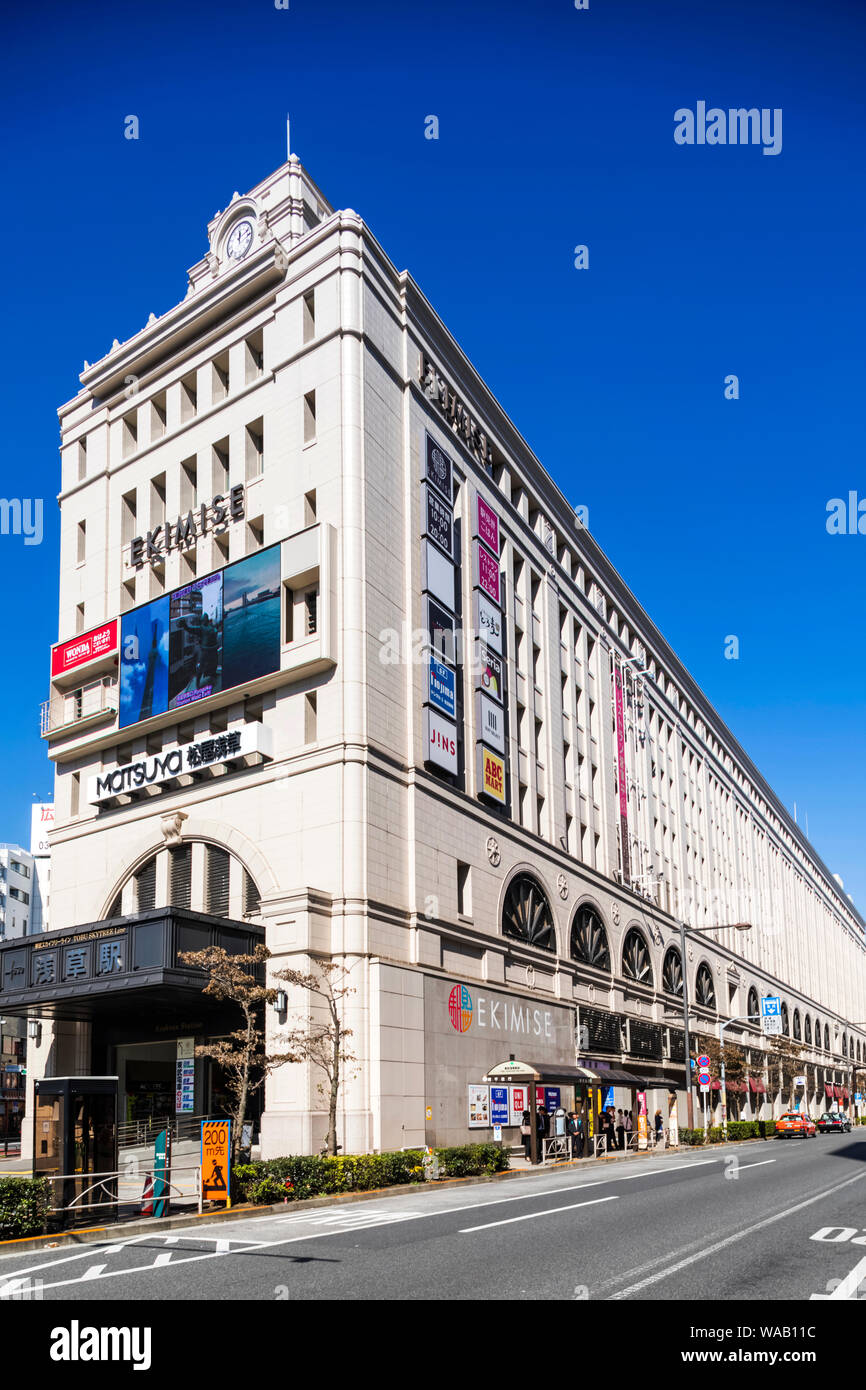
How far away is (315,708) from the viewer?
1549 inches

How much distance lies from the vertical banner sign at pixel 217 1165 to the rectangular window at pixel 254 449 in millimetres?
27055

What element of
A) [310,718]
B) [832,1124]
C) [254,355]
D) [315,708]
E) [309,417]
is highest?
[254,355]

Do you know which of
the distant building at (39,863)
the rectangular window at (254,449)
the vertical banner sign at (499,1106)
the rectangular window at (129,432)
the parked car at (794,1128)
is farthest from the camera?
the distant building at (39,863)

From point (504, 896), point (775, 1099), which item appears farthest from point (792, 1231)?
point (775, 1099)

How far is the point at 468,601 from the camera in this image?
1843 inches

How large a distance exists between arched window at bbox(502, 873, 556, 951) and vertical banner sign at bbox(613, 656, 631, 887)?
13507 mm

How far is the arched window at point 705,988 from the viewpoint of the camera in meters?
79.4

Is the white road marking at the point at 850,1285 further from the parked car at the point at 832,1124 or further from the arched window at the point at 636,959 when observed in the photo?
the parked car at the point at 832,1124

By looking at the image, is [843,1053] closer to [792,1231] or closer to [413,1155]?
[413,1155]

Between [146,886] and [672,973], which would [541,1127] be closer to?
[146,886]

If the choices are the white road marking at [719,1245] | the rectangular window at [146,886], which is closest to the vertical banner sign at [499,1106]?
the rectangular window at [146,886]

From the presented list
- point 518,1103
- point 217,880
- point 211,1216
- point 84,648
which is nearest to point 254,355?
point 84,648

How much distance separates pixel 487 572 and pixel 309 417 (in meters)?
10.5

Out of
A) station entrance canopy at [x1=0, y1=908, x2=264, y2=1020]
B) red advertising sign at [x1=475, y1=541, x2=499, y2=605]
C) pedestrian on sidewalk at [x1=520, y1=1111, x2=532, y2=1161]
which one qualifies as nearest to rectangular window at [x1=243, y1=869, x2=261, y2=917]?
station entrance canopy at [x1=0, y1=908, x2=264, y2=1020]
